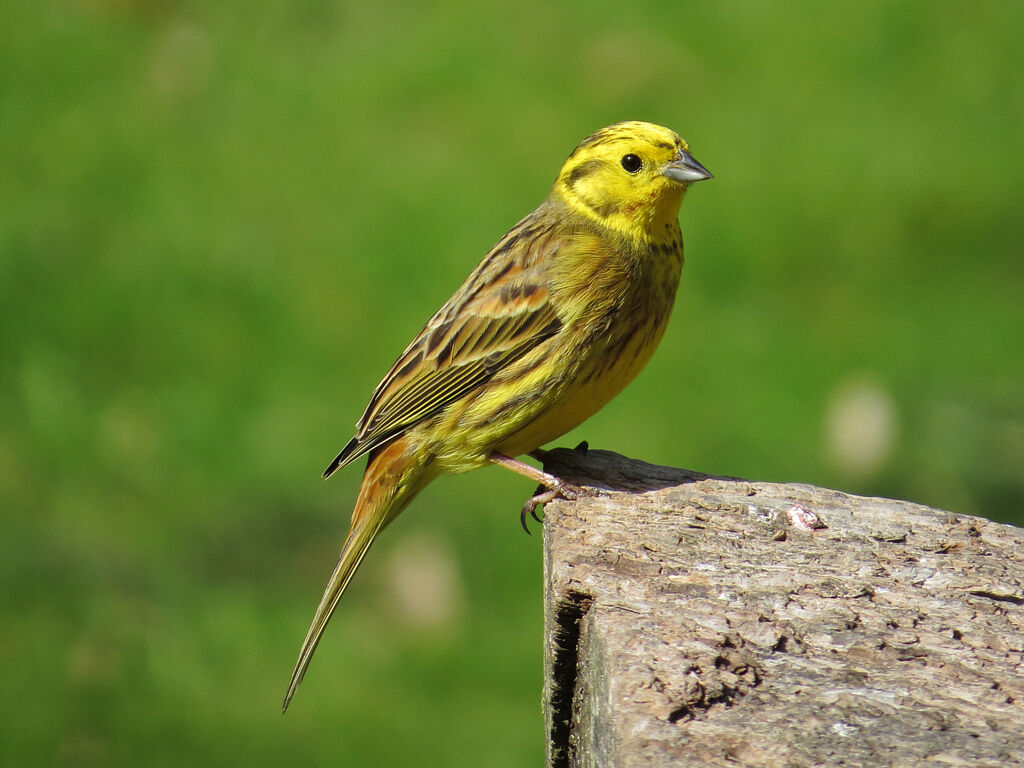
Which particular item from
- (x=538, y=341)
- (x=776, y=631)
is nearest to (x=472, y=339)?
(x=538, y=341)

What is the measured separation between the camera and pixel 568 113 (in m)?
7.97

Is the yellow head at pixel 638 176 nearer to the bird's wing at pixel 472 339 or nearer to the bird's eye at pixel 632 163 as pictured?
the bird's eye at pixel 632 163

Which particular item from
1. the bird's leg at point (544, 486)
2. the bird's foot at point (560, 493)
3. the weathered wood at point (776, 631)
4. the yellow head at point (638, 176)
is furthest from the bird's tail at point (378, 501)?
the yellow head at point (638, 176)

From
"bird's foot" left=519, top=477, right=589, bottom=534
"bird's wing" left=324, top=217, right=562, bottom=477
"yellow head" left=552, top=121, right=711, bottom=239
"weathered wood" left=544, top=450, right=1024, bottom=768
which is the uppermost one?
"yellow head" left=552, top=121, right=711, bottom=239

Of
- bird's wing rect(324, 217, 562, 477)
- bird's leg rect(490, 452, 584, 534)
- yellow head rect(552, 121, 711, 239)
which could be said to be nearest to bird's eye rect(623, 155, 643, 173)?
yellow head rect(552, 121, 711, 239)

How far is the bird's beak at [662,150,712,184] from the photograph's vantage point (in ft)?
14.3

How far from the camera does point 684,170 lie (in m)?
4.41

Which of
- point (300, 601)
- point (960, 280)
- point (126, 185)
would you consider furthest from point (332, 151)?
point (960, 280)

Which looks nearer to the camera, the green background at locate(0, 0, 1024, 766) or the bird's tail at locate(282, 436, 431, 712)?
the bird's tail at locate(282, 436, 431, 712)

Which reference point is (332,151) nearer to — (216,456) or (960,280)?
(216,456)

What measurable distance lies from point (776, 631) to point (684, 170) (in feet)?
6.14

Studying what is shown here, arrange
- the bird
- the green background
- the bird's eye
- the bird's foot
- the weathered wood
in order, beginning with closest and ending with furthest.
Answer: the weathered wood, the bird's foot, the bird, the bird's eye, the green background

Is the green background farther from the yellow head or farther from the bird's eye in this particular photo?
the bird's eye

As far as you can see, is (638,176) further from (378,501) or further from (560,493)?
(378,501)
